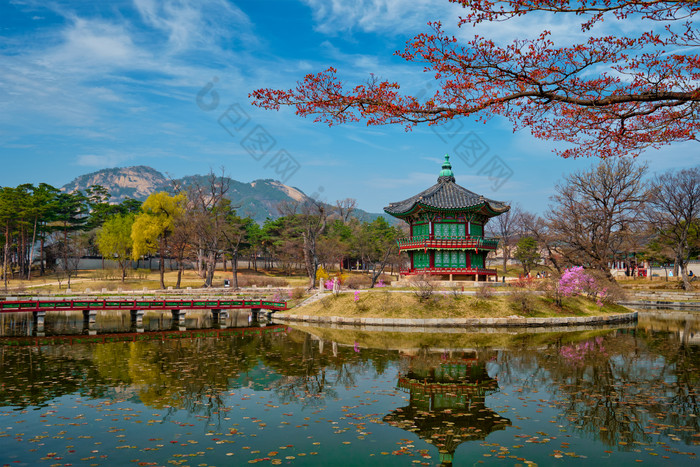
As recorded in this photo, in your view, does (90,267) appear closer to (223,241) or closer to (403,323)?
(223,241)

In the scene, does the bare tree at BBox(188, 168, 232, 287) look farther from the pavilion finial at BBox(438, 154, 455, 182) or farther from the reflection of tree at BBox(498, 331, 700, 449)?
the reflection of tree at BBox(498, 331, 700, 449)

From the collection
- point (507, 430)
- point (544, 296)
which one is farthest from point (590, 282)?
point (507, 430)

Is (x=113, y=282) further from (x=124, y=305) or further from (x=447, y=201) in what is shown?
(x=447, y=201)

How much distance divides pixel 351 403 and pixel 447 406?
229 cm

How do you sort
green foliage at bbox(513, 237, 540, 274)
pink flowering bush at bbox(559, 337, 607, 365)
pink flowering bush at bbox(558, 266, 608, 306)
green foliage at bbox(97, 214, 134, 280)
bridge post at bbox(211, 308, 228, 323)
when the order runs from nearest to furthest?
pink flowering bush at bbox(559, 337, 607, 365) < pink flowering bush at bbox(558, 266, 608, 306) < bridge post at bbox(211, 308, 228, 323) < green foliage at bbox(97, 214, 134, 280) < green foliage at bbox(513, 237, 540, 274)

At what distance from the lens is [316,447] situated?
872 centimetres

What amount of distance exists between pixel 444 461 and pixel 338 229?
67.1 meters

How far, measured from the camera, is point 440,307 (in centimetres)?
3003

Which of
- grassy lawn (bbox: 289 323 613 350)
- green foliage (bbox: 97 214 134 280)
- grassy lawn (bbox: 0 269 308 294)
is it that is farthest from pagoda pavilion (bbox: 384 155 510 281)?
green foliage (bbox: 97 214 134 280)

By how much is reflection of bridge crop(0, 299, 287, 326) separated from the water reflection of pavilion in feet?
64.2

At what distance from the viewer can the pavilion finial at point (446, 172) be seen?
4850 centimetres

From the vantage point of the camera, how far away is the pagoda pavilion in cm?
4194

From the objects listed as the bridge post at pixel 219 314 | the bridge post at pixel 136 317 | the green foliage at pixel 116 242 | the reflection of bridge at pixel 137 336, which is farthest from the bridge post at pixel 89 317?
the green foliage at pixel 116 242

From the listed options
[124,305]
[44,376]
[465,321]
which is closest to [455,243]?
[465,321]
